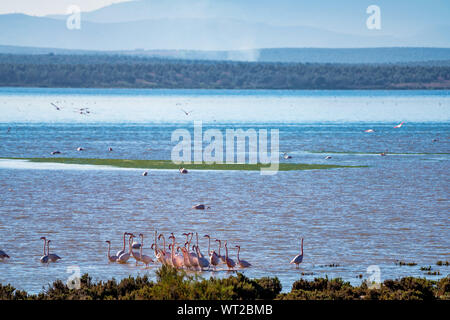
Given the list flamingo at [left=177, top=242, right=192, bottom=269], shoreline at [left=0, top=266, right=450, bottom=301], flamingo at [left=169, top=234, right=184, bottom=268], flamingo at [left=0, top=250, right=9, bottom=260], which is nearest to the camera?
shoreline at [left=0, top=266, right=450, bottom=301]

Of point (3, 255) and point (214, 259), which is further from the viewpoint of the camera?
point (3, 255)

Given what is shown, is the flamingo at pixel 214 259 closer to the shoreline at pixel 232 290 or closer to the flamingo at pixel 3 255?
the shoreline at pixel 232 290

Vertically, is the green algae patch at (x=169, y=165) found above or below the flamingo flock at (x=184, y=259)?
above

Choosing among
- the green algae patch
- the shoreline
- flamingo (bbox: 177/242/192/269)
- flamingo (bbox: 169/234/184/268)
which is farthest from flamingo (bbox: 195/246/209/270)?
the green algae patch

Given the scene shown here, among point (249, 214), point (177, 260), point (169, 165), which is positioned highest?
point (169, 165)

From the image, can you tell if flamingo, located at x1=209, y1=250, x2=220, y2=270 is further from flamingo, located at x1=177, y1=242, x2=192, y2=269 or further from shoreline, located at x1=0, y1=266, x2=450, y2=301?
shoreline, located at x1=0, y1=266, x2=450, y2=301

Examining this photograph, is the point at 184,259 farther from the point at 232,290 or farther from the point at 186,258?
the point at 232,290

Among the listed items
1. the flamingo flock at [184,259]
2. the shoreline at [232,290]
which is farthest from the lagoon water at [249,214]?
the shoreline at [232,290]

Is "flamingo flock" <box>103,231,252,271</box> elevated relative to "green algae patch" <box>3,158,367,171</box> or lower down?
lower down

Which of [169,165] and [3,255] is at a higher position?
[169,165]

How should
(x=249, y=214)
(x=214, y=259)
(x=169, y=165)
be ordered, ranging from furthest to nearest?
(x=169, y=165), (x=249, y=214), (x=214, y=259)

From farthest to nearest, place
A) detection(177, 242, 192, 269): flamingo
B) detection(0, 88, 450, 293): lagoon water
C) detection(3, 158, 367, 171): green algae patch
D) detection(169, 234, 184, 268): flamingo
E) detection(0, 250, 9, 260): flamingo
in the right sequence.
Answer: detection(3, 158, 367, 171): green algae patch < detection(0, 250, 9, 260): flamingo < detection(0, 88, 450, 293): lagoon water < detection(177, 242, 192, 269): flamingo < detection(169, 234, 184, 268): flamingo

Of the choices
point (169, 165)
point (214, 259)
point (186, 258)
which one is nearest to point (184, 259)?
point (186, 258)

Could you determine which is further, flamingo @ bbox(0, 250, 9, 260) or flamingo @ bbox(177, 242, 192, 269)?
flamingo @ bbox(0, 250, 9, 260)
